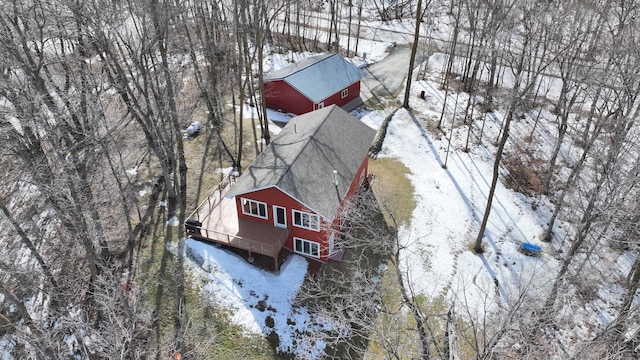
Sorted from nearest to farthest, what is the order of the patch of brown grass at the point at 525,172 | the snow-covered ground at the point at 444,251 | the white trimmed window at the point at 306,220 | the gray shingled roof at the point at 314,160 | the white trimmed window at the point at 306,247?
the snow-covered ground at the point at 444,251 < the gray shingled roof at the point at 314,160 < the white trimmed window at the point at 306,220 < the white trimmed window at the point at 306,247 < the patch of brown grass at the point at 525,172

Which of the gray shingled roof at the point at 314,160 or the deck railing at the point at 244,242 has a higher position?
the gray shingled roof at the point at 314,160

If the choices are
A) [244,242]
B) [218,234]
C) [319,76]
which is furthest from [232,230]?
[319,76]

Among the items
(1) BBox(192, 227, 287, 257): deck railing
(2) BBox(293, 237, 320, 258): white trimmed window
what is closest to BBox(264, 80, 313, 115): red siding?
(2) BBox(293, 237, 320, 258): white trimmed window

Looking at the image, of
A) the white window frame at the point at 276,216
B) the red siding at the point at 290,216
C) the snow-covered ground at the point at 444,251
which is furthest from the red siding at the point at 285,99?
the white window frame at the point at 276,216

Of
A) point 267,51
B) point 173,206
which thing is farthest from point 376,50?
point 173,206

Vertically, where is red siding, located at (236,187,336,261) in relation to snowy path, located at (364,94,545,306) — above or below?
above

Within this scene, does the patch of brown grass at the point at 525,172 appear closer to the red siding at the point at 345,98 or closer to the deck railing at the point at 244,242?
the red siding at the point at 345,98

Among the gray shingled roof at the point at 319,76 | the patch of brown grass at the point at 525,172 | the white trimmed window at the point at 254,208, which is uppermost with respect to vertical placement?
the gray shingled roof at the point at 319,76

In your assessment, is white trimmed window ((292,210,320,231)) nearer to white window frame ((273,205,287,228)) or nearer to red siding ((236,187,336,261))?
red siding ((236,187,336,261))
